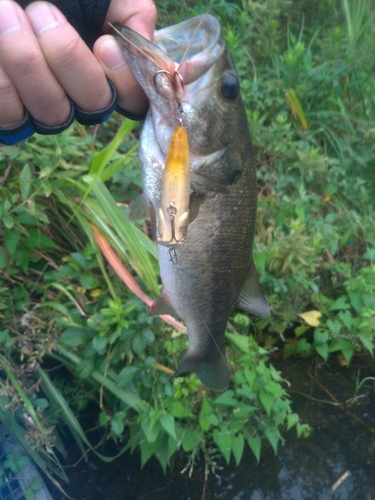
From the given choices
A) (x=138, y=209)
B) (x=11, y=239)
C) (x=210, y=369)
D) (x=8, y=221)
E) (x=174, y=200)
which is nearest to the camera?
(x=174, y=200)

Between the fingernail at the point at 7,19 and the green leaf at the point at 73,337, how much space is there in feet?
4.22

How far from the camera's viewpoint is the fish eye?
110 cm

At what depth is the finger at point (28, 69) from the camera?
34.5 inches

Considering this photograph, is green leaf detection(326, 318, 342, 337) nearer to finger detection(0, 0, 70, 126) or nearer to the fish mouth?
the fish mouth

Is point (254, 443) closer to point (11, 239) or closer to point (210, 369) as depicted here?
point (210, 369)

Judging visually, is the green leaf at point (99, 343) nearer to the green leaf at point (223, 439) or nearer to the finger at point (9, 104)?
the green leaf at point (223, 439)

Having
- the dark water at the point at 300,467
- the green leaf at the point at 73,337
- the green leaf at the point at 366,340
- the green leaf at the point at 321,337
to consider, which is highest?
the green leaf at the point at 73,337

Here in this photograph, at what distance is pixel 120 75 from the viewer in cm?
104

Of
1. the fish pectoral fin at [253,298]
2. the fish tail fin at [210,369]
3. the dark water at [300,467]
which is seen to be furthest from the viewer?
the dark water at [300,467]

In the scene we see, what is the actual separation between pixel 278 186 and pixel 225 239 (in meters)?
1.55

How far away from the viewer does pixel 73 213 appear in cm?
215

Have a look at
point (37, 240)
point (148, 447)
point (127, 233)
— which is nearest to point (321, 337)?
point (148, 447)

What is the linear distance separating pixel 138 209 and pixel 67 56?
497mm

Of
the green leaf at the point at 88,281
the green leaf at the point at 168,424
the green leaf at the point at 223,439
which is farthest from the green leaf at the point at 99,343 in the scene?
the green leaf at the point at 223,439
